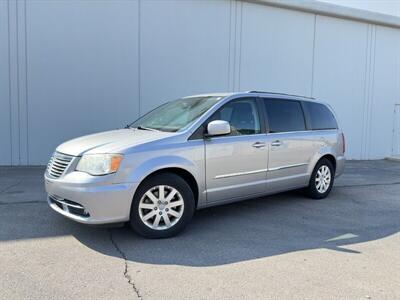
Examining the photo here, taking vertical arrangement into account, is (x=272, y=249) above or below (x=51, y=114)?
below

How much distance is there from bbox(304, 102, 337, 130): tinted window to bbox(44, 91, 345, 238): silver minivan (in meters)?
0.12

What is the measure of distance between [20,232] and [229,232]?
263 cm

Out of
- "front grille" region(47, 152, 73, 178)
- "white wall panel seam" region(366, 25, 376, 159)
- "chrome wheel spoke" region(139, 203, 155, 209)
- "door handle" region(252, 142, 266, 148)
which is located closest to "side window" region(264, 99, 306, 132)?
"door handle" region(252, 142, 266, 148)

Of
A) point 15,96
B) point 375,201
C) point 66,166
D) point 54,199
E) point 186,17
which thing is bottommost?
point 375,201

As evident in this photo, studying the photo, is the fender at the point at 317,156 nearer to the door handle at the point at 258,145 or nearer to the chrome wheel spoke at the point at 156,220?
the door handle at the point at 258,145

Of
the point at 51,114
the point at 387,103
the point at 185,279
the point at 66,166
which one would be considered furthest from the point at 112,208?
the point at 387,103

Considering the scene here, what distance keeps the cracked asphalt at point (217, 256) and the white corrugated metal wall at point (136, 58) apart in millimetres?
3992

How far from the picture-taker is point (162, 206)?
15.1 ft

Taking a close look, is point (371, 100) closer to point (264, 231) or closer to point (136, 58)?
point (136, 58)

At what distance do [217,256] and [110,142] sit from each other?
1.82 metres

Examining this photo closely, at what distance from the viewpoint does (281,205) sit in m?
6.46

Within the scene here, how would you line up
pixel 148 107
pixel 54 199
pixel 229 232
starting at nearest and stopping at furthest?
pixel 54 199, pixel 229 232, pixel 148 107

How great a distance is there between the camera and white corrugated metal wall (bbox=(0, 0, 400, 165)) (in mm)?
9609

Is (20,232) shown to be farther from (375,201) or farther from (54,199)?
(375,201)
